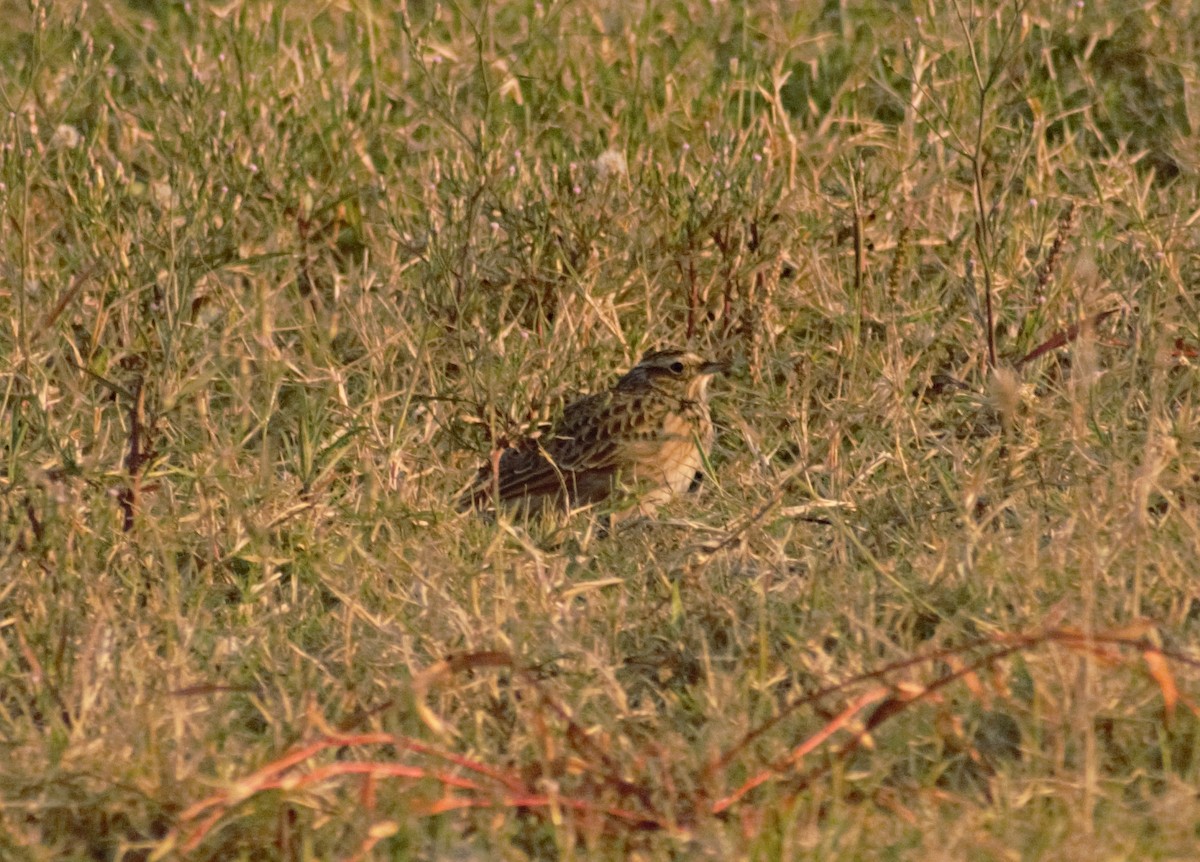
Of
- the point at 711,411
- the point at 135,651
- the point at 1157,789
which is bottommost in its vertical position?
the point at 711,411

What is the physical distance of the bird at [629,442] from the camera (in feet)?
21.1

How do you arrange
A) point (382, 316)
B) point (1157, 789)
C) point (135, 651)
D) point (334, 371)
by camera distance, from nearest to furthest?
point (1157, 789)
point (135, 651)
point (334, 371)
point (382, 316)

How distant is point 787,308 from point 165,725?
136 inches

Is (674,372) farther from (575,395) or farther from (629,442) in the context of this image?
(575,395)

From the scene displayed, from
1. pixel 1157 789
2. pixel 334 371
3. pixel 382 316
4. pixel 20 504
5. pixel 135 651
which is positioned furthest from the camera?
pixel 382 316

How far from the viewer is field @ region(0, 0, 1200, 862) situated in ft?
12.6

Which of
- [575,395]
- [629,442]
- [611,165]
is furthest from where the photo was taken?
[611,165]

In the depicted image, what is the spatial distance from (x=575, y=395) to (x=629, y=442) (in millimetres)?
519

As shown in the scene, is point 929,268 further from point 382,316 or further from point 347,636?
point 347,636

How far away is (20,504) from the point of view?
5113 millimetres

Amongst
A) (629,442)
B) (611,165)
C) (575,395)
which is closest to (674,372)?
(629,442)

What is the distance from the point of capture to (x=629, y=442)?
646 centimetres

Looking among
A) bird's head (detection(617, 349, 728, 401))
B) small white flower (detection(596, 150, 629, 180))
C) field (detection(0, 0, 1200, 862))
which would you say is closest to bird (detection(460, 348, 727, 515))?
bird's head (detection(617, 349, 728, 401))

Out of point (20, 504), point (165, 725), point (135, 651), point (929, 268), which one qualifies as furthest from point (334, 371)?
point (929, 268)
